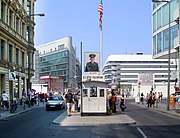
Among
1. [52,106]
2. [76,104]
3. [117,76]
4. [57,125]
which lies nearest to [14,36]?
[52,106]

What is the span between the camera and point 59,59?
145 meters

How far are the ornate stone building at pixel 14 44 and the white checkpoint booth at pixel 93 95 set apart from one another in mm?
11148

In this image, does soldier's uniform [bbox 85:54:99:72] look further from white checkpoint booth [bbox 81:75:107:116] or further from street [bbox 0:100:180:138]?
street [bbox 0:100:180:138]

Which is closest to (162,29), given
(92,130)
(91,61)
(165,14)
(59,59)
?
(165,14)

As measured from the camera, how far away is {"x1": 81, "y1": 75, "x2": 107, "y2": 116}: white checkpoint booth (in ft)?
71.6

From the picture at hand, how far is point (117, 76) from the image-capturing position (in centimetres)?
15425

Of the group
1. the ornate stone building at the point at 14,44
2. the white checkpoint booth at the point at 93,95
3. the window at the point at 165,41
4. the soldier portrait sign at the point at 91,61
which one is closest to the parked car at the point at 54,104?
the ornate stone building at the point at 14,44

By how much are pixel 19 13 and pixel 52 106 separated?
775 inches

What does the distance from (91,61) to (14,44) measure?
23.3 meters

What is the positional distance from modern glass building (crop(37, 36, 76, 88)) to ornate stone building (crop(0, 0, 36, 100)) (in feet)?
276

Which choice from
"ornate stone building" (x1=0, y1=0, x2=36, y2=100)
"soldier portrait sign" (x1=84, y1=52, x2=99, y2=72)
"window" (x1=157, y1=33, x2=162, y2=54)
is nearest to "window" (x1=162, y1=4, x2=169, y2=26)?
"window" (x1=157, y1=33, x2=162, y2=54)

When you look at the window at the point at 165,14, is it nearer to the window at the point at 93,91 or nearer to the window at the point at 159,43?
the window at the point at 159,43

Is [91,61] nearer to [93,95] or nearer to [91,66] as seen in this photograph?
[91,66]

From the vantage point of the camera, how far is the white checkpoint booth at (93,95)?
21.8 m
